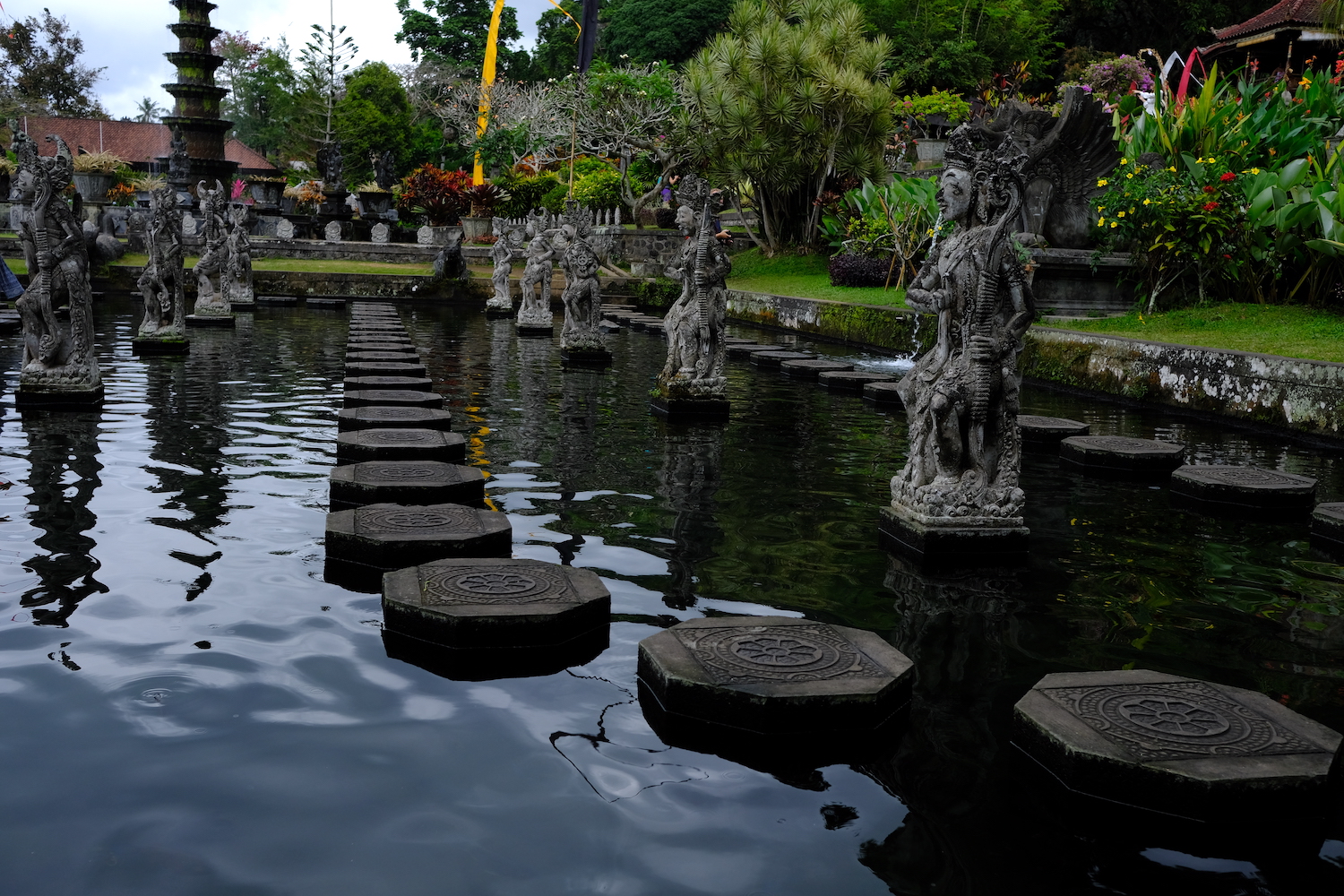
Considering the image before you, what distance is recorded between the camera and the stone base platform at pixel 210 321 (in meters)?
17.3

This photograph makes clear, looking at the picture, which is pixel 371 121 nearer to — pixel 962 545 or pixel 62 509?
pixel 62 509

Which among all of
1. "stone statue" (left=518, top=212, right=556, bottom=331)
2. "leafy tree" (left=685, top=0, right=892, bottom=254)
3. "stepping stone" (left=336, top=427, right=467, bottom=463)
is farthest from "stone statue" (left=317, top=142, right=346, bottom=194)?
"stepping stone" (left=336, top=427, right=467, bottom=463)

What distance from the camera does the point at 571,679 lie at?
4.17 meters

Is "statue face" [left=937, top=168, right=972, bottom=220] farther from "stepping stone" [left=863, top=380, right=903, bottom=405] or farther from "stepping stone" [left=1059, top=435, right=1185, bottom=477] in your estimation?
"stepping stone" [left=863, top=380, right=903, bottom=405]

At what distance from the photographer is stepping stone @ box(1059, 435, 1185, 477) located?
819cm

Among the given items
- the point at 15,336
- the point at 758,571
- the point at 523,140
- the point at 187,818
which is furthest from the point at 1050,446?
the point at 523,140

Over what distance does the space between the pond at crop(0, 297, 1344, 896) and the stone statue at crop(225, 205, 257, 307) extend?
12.6 m

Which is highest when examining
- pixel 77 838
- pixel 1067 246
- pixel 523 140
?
pixel 523 140

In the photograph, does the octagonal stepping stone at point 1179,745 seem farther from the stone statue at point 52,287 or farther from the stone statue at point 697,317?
the stone statue at point 52,287

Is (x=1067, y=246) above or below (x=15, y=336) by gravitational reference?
above

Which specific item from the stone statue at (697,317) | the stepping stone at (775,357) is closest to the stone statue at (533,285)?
the stepping stone at (775,357)

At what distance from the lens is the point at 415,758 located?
347cm

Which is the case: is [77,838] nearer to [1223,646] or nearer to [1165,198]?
[1223,646]

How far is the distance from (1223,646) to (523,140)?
42.2 m
